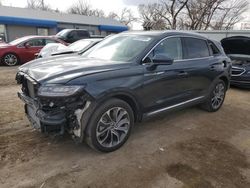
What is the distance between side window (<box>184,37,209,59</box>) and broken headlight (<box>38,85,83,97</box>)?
8.00 feet

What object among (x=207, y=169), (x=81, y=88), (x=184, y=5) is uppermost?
(x=184, y=5)

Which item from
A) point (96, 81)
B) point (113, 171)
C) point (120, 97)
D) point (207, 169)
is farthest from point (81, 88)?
point (207, 169)

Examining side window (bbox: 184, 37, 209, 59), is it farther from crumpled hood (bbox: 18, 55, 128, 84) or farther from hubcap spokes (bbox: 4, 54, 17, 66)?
hubcap spokes (bbox: 4, 54, 17, 66)

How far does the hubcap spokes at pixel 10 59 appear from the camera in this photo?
451 inches

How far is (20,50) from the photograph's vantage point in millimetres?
11633

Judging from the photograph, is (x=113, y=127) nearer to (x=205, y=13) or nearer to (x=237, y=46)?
(x=237, y=46)

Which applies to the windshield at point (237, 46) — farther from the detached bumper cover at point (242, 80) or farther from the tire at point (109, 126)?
the tire at point (109, 126)

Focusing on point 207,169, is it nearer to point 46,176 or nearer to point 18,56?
point 46,176

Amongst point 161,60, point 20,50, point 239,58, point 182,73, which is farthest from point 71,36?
point 161,60

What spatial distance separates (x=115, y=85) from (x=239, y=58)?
6.85 m

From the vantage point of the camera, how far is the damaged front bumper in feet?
9.74

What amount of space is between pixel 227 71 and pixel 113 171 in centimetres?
387

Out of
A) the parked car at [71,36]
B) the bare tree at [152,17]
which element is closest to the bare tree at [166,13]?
the bare tree at [152,17]

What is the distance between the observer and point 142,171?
312 centimetres
